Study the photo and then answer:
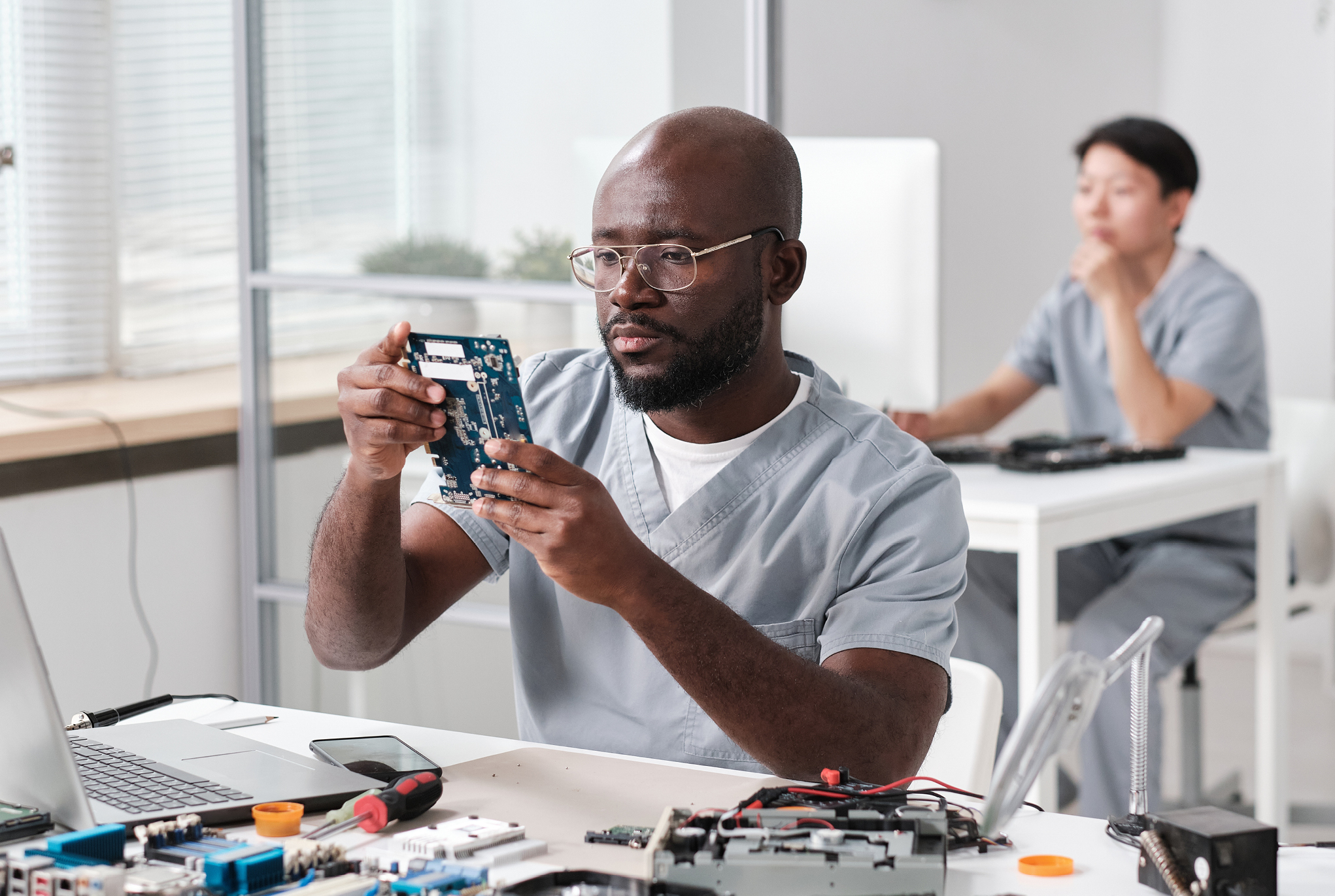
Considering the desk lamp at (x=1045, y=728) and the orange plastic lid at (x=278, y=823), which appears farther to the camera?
the orange plastic lid at (x=278, y=823)

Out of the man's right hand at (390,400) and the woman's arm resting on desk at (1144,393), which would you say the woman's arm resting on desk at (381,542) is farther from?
the woman's arm resting on desk at (1144,393)

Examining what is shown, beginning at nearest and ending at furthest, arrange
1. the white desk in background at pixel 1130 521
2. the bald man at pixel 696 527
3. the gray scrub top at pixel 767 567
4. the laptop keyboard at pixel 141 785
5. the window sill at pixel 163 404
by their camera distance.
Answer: the laptop keyboard at pixel 141 785
the bald man at pixel 696 527
the gray scrub top at pixel 767 567
the white desk in background at pixel 1130 521
the window sill at pixel 163 404

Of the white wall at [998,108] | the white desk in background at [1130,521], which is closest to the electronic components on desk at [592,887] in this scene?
the white desk in background at [1130,521]

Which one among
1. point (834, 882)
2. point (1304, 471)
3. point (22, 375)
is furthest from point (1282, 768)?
point (22, 375)

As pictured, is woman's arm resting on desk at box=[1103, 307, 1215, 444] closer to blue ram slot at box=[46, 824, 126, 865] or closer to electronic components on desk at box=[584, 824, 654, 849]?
electronic components on desk at box=[584, 824, 654, 849]

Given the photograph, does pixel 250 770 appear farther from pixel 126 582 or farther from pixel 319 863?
pixel 126 582

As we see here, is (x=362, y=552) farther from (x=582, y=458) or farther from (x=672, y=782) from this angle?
(x=672, y=782)

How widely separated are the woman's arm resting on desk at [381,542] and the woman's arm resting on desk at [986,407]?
1581mm

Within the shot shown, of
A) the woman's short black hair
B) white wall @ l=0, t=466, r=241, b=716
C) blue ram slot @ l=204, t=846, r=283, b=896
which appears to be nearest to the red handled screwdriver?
blue ram slot @ l=204, t=846, r=283, b=896

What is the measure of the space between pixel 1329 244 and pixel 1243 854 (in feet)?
11.7

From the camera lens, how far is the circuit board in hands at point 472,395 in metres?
1.12

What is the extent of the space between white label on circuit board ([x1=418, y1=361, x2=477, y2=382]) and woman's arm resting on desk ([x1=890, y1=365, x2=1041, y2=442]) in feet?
6.03

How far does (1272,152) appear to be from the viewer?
4.17m

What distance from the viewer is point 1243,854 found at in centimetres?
91
